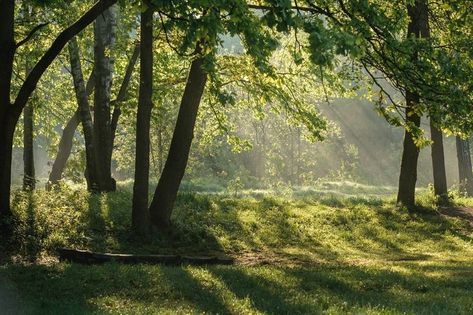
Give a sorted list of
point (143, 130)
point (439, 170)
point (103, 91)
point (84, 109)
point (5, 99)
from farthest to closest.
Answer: point (439, 170) → point (84, 109) → point (103, 91) → point (143, 130) → point (5, 99)

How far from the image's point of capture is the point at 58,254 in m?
14.5

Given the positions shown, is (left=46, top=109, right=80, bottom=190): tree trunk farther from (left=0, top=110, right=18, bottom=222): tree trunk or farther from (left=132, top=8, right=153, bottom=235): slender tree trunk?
(left=0, top=110, right=18, bottom=222): tree trunk

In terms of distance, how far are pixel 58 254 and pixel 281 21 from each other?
866 centimetres

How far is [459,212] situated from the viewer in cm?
2394

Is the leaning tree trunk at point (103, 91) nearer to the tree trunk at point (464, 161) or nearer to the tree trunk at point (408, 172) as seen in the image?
the tree trunk at point (408, 172)

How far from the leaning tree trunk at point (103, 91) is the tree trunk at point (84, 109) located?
1.15ft

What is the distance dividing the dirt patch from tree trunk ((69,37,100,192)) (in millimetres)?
14191

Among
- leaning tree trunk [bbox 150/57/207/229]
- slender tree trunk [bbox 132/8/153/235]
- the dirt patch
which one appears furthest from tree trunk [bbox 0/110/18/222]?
the dirt patch

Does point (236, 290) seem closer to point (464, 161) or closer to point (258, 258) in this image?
point (258, 258)

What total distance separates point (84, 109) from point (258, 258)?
10.7 meters


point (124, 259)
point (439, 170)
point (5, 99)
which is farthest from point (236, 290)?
point (439, 170)

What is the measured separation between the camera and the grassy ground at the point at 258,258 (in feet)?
31.4

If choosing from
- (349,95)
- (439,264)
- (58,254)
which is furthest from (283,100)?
(58,254)

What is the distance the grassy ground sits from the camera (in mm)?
9570
